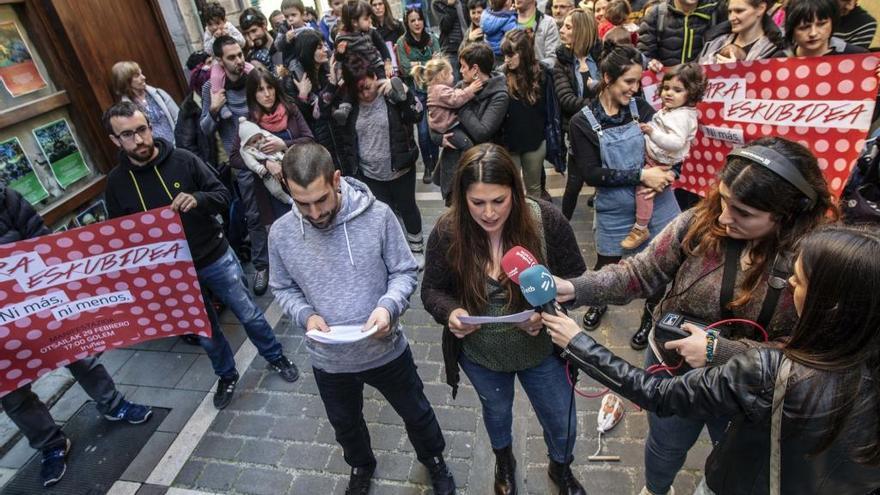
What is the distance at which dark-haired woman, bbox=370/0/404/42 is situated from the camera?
8.36m

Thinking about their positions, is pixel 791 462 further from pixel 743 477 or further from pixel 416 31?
pixel 416 31

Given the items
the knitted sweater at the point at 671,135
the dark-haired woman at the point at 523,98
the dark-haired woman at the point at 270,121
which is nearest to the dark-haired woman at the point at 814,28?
the knitted sweater at the point at 671,135

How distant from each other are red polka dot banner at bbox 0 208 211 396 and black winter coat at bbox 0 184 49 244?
412 millimetres

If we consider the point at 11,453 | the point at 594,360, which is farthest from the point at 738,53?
the point at 11,453

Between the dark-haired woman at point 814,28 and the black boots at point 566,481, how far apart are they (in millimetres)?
3660

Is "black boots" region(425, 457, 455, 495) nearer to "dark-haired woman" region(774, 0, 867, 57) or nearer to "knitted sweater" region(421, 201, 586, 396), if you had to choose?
"knitted sweater" region(421, 201, 586, 396)

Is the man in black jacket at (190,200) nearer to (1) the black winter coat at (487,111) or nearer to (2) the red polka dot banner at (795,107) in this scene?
(1) the black winter coat at (487,111)

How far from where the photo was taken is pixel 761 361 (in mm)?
1632

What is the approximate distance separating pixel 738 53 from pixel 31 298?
609 cm

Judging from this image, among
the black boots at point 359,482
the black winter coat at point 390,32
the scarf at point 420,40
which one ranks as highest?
the black winter coat at point 390,32

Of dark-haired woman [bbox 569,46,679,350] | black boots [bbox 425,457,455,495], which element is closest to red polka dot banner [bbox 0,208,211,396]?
black boots [bbox 425,457,455,495]

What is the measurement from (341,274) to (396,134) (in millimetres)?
2783

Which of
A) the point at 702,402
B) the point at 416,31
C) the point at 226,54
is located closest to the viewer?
the point at 702,402

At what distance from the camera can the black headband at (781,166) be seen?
1.84 m
